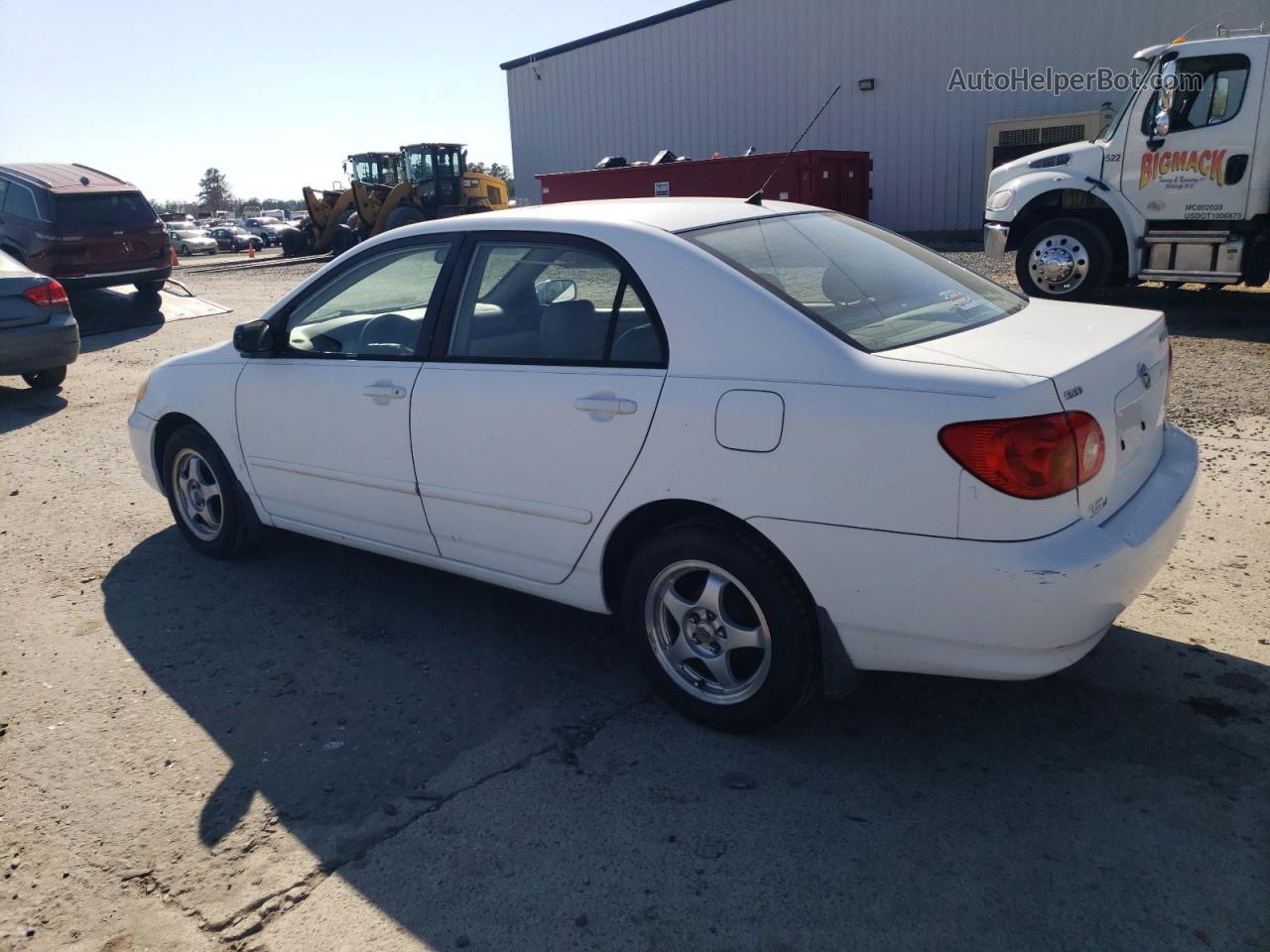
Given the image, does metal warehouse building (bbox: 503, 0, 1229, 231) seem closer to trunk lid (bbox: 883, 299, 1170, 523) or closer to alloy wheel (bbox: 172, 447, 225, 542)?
trunk lid (bbox: 883, 299, 1170, 523)

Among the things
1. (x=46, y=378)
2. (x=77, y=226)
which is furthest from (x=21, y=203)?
(x=46, y=378)

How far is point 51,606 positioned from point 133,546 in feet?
2.54

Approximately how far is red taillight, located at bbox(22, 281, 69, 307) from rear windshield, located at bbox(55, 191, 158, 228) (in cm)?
504

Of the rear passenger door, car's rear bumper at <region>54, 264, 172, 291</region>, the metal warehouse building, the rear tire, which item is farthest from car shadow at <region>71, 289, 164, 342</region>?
the metal warehouse building

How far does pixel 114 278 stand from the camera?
14070 millimetres

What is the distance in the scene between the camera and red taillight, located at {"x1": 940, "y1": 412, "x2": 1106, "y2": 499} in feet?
8.53

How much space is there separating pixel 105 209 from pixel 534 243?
12.7 m

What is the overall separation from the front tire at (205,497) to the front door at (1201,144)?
9433 mm

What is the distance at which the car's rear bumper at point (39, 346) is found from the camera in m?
8.77

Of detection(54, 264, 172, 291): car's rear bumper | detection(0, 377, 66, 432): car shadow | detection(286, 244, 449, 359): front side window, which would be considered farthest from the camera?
detection(54, 264, 172, 291): car's rear bumper

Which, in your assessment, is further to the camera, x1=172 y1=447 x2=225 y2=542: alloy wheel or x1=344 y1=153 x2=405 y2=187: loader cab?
x1=344 y1=153 x2=405 y2=187: loader cab

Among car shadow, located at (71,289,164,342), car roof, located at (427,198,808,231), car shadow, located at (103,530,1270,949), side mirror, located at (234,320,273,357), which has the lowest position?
car shadow, located at (103,530,1270,949)

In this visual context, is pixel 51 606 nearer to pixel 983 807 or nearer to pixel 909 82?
pixel 983 807

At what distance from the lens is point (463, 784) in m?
3.08
